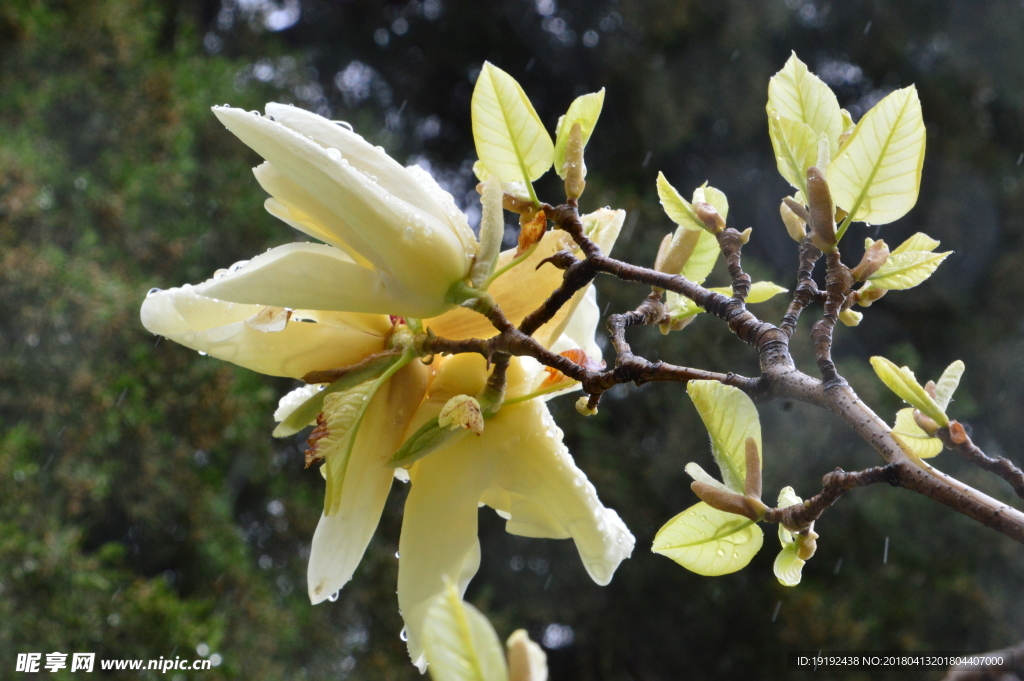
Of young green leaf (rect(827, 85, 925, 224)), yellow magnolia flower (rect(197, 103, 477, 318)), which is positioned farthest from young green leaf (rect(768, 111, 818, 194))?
yellow magnolia flower (rect(197, 103, 477, 318))

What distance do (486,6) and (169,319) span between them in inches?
98.7

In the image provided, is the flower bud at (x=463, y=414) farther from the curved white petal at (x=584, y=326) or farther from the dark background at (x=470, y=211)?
the dark background at (x=470, y=211)

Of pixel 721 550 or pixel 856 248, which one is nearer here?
pixel 721 550

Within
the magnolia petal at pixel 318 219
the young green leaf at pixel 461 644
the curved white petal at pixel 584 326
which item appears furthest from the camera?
the curved white petal at pixel 584 326

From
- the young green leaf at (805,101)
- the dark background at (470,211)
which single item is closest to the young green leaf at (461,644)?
the young green leaf at (805,101)

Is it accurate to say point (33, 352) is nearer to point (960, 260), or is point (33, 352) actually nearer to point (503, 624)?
point (503, 624)

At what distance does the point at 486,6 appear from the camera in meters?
2.58

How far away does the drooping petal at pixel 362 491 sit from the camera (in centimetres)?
29

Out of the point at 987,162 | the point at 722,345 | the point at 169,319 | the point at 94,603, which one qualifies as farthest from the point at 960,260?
the point at 169,319

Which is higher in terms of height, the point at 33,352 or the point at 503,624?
the point at 33,352

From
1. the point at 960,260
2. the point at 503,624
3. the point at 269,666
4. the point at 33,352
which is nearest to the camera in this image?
the point at 33,352

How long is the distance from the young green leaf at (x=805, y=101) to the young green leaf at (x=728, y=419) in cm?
10

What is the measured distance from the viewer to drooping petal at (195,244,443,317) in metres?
0.26

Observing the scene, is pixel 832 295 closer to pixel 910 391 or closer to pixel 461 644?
pixel 910 391
